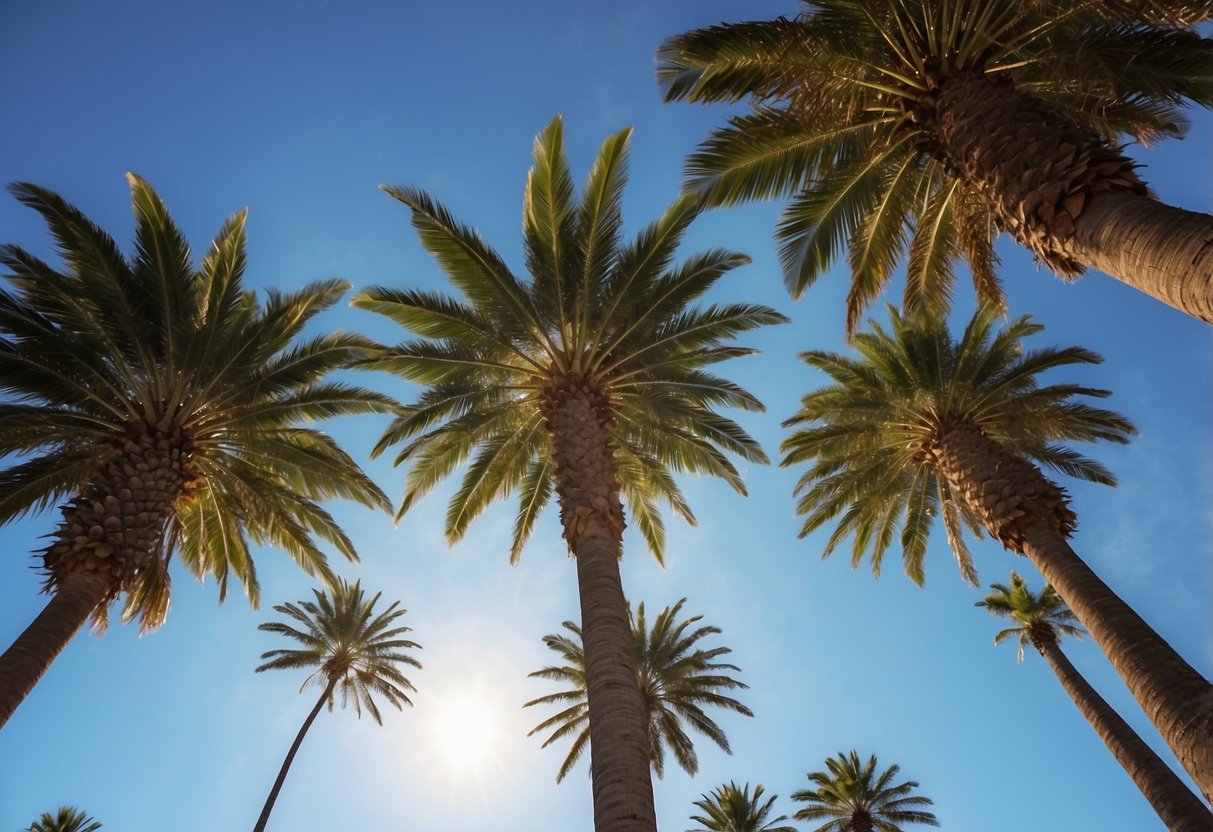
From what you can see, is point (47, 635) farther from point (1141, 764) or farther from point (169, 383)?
point (1141, 764)

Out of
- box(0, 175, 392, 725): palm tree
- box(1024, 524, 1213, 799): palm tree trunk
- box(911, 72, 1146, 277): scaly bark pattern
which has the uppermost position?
box(0, 175, 392, 725): palm tree

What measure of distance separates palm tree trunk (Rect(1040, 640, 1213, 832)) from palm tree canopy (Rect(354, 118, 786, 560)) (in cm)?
970

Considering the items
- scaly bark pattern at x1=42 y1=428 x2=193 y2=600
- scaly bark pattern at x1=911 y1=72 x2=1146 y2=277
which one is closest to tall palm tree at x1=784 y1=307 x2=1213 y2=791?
scaly bark pattern at x1=911 y1=72 x2=1146 y2=277

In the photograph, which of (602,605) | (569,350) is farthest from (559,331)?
(602,605)

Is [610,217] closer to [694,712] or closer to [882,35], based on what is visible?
[882,35]

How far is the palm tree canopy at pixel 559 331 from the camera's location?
1261 cm

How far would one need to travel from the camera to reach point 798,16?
10164 millimetres

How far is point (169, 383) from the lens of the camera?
13102mm

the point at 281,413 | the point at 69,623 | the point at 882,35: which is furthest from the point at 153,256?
the point at 882,35

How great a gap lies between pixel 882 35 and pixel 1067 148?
11.7 ft

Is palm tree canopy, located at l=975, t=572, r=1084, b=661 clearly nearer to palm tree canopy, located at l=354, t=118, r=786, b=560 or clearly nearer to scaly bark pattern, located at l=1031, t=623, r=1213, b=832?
scaly bark pattern, located at l=1031, t=623, r=1213, b=832

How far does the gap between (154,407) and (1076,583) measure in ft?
51.7

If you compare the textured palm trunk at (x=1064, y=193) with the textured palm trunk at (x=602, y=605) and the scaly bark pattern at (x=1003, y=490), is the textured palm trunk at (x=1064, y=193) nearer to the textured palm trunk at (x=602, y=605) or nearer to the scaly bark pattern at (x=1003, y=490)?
the scaly bark pattern at (x=1003, y=490)

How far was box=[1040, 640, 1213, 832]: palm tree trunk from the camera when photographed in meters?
12.6
